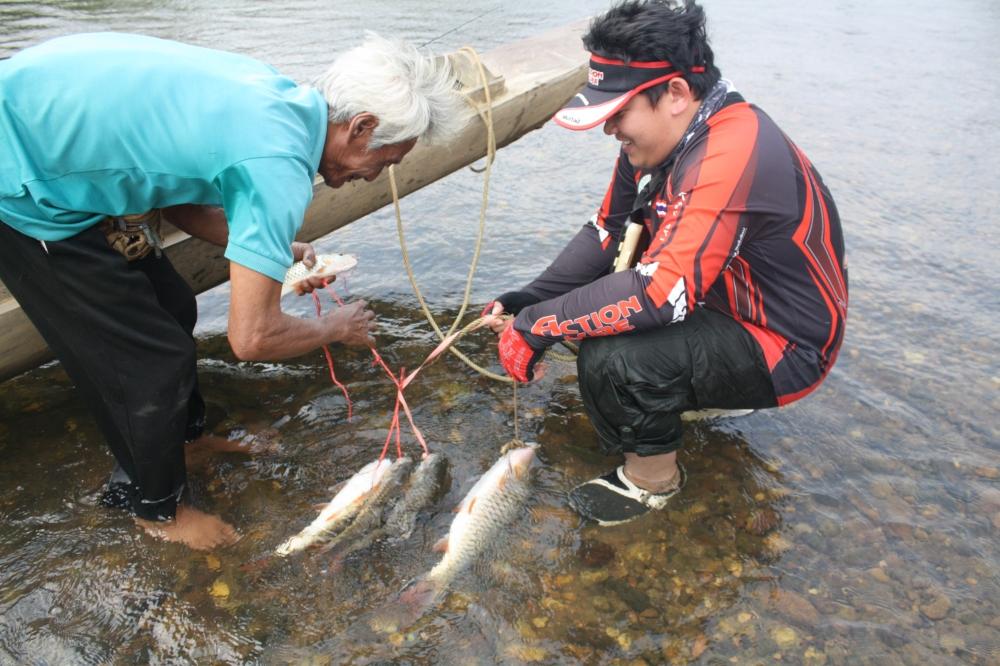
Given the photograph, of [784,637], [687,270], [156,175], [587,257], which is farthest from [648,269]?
[156,175]

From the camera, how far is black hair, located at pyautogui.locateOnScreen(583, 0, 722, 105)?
319 centimetres

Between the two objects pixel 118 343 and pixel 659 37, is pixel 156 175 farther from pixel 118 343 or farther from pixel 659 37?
pixel 659 37

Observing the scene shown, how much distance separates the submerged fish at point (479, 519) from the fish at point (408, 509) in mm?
181

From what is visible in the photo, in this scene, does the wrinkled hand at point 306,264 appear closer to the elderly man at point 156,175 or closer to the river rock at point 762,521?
the elderly man at point 156,175

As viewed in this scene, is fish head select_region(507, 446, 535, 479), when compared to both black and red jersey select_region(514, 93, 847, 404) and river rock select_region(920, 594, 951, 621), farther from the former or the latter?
river rock select_region(920, 594, 951, 621)

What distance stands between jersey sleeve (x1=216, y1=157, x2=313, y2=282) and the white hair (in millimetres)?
367

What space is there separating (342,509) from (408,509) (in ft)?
1.06

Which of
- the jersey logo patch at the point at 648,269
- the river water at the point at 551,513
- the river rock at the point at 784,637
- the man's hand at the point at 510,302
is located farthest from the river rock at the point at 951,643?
the man's hand at the point at 510,302

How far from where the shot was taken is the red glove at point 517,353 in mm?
3779

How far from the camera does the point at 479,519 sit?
374 centimetres

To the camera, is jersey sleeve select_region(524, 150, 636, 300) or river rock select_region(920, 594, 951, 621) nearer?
river rock select_region(920, 594, 951, 621)

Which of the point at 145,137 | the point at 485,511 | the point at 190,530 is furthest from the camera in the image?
the point at 485,511

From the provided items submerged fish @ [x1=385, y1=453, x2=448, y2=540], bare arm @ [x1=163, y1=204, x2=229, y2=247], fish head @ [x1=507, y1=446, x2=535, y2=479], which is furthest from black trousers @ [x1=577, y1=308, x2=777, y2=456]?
bare arm @ [x1=163, y1=204, x2=229, y2=247]

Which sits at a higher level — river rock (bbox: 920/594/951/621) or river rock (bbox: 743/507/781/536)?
river rock (bbox: 920/594/951/621)
